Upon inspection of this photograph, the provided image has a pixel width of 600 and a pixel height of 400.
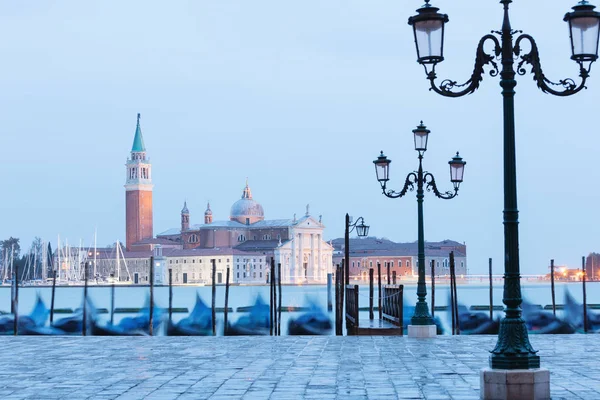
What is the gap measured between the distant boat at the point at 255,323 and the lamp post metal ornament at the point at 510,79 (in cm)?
1765

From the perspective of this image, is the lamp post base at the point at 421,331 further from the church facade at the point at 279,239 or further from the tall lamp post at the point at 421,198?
the church facade at the point at 279,239

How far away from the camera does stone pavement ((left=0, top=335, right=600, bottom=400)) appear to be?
831 centimetres

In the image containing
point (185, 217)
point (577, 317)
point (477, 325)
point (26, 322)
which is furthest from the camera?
point (185, 217)

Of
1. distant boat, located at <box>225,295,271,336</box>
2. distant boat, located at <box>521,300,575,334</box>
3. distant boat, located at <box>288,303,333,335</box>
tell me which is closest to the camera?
distant boat, located at <box>521,300,575,334</box>

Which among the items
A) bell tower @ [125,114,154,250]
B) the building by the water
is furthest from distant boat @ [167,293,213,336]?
bell tower @ [125,114,154,250]

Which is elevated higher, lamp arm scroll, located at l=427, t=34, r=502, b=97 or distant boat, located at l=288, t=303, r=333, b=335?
lamp arm scroll, located at l=427, t=34, r=502, b=97

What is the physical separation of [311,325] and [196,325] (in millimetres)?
3629

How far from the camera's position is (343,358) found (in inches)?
461

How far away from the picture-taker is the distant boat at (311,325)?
77.0 ft

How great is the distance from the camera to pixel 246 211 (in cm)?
13025

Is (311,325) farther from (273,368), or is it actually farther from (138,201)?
(138,201)

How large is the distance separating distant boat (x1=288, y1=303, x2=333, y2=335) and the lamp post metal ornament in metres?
16.0

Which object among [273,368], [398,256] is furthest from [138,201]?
[273,368]

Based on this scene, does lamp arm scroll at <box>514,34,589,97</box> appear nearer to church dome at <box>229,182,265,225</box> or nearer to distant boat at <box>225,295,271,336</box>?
distant boat at <box>225,295,271,336</box>
